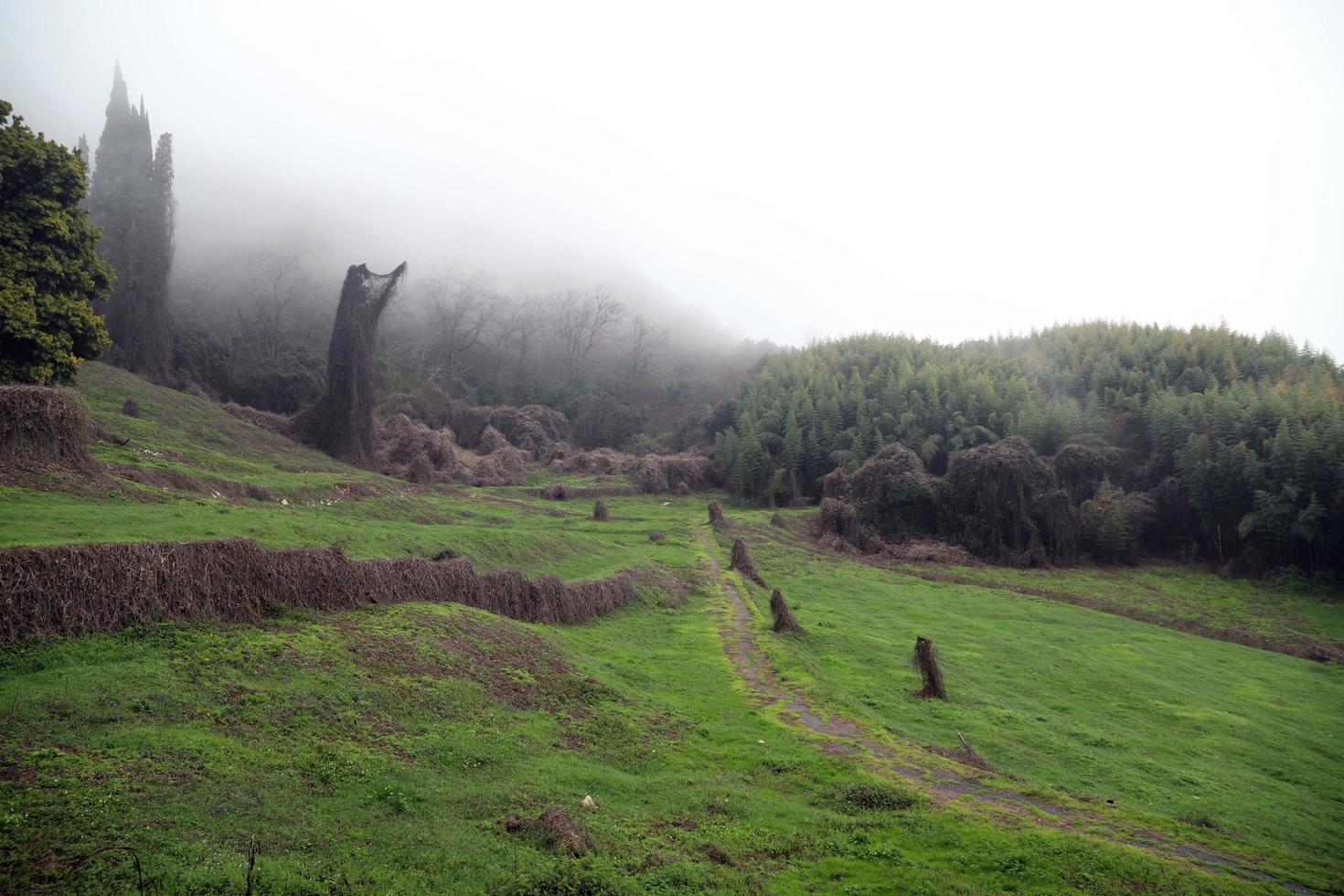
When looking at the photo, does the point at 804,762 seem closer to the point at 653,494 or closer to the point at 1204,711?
the point at 1204,711

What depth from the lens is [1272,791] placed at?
58.4ft

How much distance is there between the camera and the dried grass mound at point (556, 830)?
380 inches

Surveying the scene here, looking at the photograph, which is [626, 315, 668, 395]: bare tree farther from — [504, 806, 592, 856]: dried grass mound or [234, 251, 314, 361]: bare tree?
[504, 806, 592, 856]: dried grass mound

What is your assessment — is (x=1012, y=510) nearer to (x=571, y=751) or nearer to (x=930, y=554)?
(x=930, y=554)

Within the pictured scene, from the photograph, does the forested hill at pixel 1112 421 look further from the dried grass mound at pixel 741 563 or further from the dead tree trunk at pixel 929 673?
the dead tree trunk at pixel 929 673

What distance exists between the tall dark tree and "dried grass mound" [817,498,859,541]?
2028 inches

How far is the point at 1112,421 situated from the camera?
64.1 m

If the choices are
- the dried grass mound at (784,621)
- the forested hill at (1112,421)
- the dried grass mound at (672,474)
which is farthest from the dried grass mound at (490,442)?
the dried grass mound at (784,621)

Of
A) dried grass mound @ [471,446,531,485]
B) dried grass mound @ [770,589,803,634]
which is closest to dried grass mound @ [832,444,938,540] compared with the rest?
dried grass mound @ [471,446,531,485]

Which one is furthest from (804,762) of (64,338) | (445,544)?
(64,338)

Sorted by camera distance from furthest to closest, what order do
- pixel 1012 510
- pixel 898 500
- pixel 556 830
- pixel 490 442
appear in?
pixel 490 442
pixel 898 500
pixel 1012 510
pixel 556 830

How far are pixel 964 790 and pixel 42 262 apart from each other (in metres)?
31.8

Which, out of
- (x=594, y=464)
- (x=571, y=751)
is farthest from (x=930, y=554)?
(x=571, y=751)

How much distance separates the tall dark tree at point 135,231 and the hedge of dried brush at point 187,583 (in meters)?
49.6
